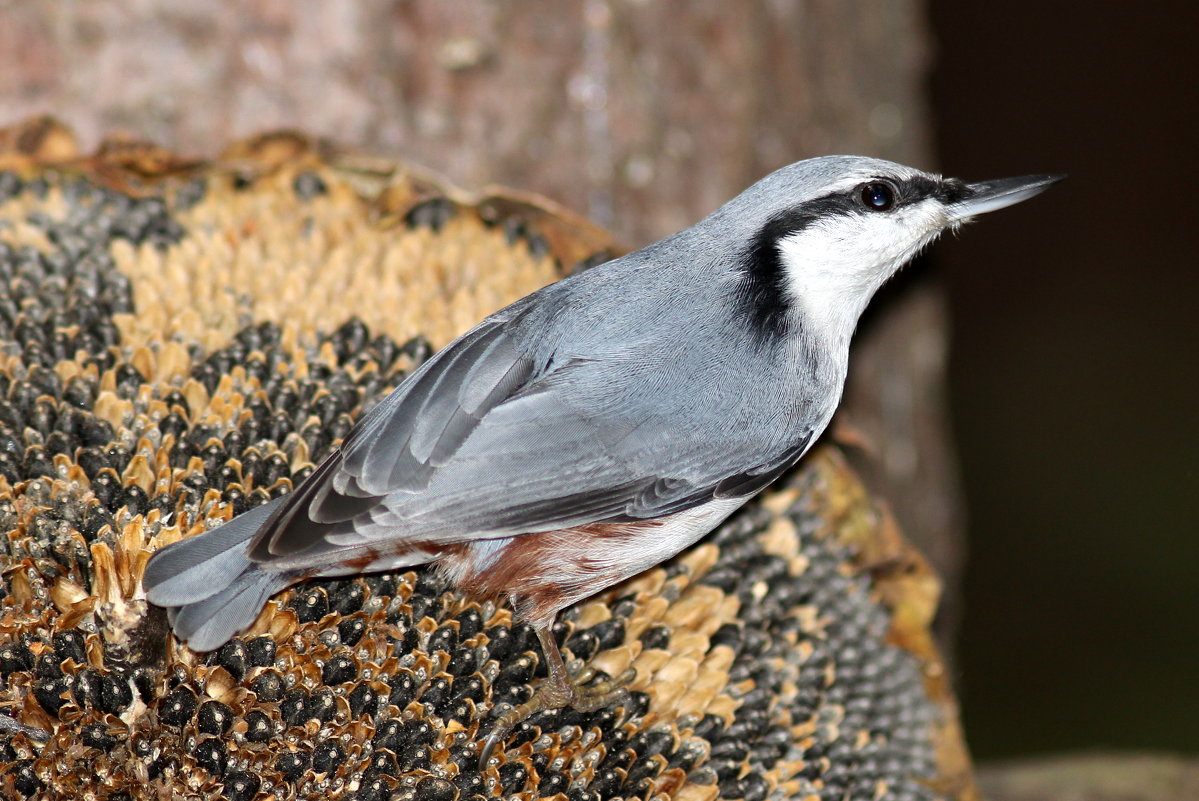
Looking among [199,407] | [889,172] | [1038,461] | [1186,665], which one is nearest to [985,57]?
[1038,461]

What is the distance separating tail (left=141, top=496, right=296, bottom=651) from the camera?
1464 millimetres

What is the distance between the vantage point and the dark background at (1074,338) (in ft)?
17.3

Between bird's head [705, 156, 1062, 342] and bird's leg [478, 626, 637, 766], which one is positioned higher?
bird's head [705, 156, 1062, 342]

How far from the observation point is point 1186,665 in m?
5.00

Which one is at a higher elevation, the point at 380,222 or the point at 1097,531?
the point at 380,222

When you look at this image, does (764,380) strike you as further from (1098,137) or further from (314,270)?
(1098,137)

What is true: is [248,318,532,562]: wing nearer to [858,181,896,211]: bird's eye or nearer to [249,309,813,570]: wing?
[249,309,813,570]: wing

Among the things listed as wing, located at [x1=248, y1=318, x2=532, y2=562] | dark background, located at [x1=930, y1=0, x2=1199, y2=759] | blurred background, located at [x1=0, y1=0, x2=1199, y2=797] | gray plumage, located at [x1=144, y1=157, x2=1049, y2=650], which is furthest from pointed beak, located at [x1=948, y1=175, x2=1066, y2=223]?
dark background, located at [x1=930, y1=0, x2=1199, y2=759]

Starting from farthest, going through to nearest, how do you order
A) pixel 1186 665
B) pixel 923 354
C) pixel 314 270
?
1. pixel 1186 665
2. pixel 923 354
3. pixel 314 270

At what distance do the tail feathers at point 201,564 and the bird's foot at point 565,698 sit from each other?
39 cm

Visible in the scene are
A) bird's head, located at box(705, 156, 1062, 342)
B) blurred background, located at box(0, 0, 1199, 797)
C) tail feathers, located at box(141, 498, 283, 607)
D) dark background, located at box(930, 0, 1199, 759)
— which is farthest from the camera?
dark background, located at box(930, 0, 1199, 759)

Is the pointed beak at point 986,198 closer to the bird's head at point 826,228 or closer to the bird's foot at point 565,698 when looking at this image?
the bird's head at point 826,228

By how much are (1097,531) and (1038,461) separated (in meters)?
0.42

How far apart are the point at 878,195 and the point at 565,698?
3.33ft
